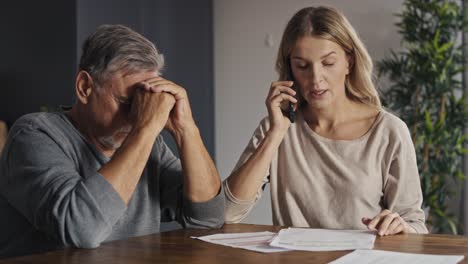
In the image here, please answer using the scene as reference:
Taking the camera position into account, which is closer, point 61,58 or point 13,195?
point 13,195

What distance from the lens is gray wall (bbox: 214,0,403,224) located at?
5.52 m

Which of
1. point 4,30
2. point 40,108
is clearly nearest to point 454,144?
point 40,108

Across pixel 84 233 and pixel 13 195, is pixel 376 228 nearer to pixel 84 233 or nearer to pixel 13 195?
pixel 84 233

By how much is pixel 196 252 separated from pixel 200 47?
14.8 ft

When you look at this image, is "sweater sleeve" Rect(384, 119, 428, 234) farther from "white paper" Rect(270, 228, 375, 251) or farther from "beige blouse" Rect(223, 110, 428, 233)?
"white paper" Rect(270, 228, 375, 251)

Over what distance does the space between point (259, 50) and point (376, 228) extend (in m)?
4.13

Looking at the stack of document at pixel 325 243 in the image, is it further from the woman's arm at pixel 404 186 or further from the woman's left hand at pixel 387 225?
the woman's arm at pixel 404 186

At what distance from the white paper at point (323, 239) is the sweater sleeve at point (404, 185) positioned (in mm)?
352

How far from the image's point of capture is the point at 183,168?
1.77 metres

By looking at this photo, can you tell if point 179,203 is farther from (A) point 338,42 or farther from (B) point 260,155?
(A) point 338,42

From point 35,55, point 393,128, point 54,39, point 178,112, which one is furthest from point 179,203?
point 35,55

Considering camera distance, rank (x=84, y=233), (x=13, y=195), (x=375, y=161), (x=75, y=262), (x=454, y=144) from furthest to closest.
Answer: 1. (x=454, y=144)
2. (x=375, y=161)
3. (x=13, y=195)
4. (x=84, y=233)
5. (x=75, y=262)

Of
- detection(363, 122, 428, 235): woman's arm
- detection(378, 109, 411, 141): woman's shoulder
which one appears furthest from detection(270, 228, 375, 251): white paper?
detection(378, 109, 411, 141): woman's shoulder

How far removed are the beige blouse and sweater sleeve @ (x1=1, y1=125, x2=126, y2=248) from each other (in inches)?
23.2
